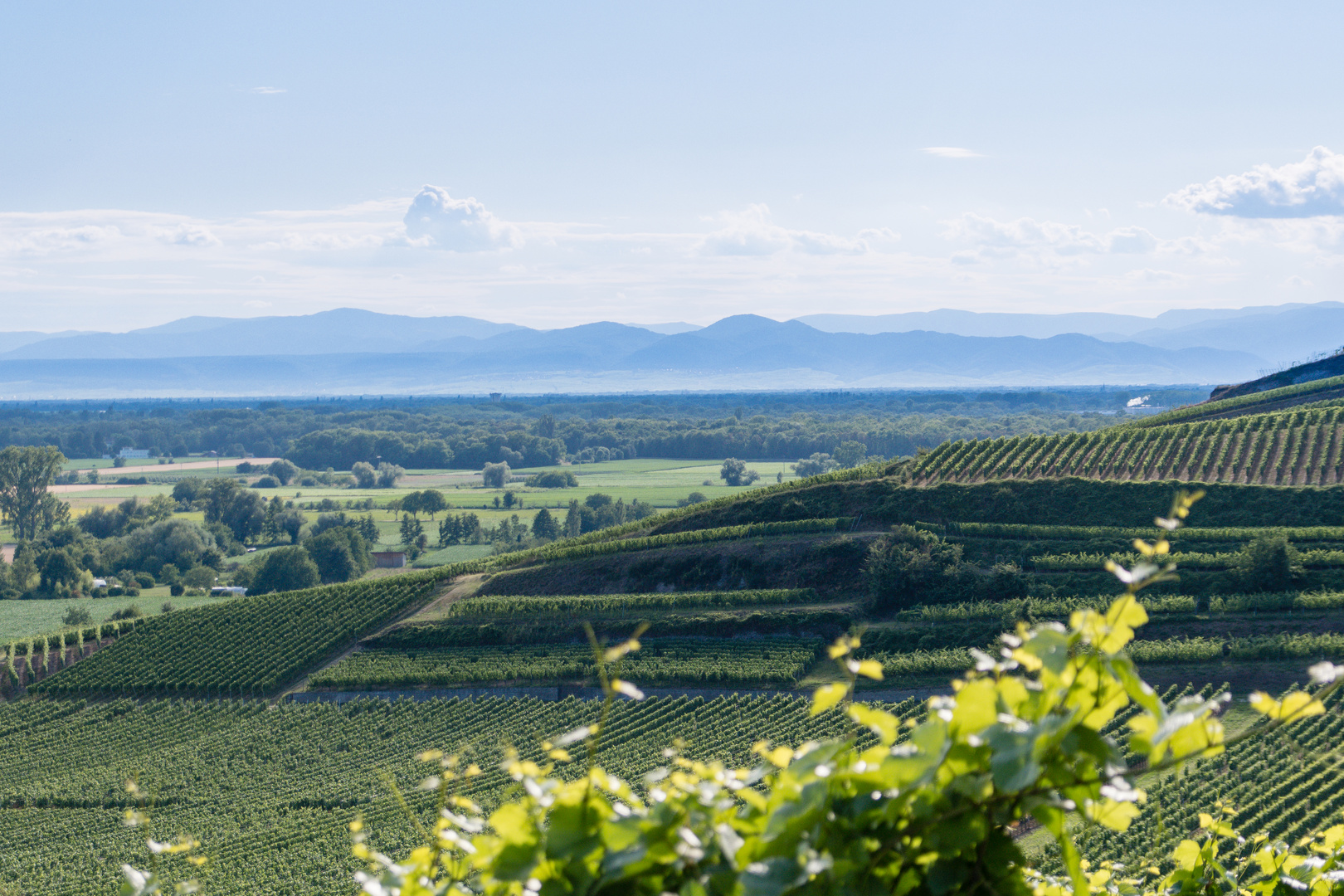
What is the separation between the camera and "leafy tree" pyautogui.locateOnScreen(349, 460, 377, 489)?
6890 inches

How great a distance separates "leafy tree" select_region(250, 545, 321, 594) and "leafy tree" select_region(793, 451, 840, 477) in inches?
3353

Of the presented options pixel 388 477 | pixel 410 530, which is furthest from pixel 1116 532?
pixel 388 477

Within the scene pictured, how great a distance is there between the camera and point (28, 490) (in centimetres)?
13200

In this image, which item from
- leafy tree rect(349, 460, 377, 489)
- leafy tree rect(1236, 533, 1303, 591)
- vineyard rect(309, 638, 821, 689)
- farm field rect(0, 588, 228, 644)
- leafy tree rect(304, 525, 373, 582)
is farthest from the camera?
leafy tree rect(349, 460, 377, 489)

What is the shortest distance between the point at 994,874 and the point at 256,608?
6972 centimetres

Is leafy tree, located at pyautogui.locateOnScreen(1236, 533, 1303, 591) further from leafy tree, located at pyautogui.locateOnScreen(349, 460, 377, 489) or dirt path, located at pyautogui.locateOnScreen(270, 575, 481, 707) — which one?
leafy tree, located at pyautogui.locateOnScreen(349, 460, 377, 489)

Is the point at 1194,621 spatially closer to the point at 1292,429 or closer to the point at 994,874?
the point at 1292,429

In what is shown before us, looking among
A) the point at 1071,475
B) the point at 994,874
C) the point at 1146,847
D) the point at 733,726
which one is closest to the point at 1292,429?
the point at 1071,475

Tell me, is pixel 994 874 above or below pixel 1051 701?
below

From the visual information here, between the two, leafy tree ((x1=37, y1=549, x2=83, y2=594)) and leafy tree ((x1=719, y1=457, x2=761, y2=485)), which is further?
leafy tree ((x1=719, y1=457, x2=761, y2=485))

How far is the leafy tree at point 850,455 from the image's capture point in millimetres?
171250

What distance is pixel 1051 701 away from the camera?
2.87 m

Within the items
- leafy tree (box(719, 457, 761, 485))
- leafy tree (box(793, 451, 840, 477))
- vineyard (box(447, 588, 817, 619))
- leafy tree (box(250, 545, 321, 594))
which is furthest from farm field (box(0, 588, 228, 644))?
leafy tree (box(793, 451, 840, 477))

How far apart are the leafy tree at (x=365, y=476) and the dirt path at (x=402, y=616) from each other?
11342cm
